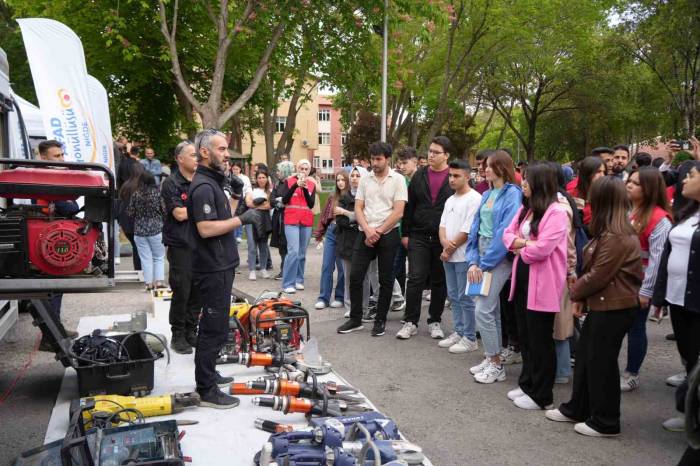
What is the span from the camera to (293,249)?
917cm

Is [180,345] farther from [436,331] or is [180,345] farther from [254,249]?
[254,249]

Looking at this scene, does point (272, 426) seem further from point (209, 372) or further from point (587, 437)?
point (587, 437)

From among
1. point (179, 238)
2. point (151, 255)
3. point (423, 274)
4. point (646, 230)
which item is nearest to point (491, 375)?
point (423, 274)

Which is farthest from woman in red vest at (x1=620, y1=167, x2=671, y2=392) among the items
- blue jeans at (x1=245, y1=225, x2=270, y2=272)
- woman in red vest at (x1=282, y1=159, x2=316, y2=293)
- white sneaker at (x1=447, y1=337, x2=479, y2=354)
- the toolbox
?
blue jeans at (x1=245, y1=225, x2=270, y2=272)

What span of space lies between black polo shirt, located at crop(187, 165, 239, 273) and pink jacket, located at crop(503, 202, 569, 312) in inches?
94.1

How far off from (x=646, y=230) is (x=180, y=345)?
4.66 m

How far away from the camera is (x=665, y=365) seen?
610cm

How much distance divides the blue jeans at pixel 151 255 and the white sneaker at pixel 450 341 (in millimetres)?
4260

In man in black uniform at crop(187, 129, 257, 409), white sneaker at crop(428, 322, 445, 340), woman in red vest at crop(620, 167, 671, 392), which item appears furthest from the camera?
white sneaker at crop(428, 322, 445, 340)

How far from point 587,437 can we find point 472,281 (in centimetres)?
177

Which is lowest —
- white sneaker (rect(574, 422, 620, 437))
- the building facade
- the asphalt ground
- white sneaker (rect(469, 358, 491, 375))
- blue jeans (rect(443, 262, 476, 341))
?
the asphalt ground

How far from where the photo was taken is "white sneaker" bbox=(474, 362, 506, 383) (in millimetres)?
5473

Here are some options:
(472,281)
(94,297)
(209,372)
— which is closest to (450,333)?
(472,281)

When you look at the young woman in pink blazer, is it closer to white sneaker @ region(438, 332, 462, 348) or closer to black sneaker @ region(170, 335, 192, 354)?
white sneaker @ region(438, 332, 462, 348)
